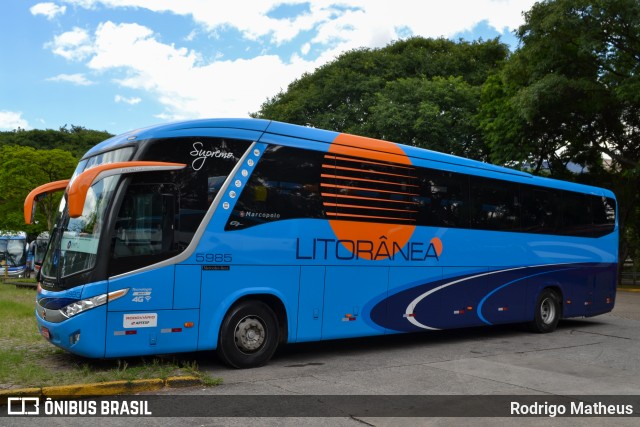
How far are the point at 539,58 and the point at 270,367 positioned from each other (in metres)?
18.9

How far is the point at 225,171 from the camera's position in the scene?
8.57m

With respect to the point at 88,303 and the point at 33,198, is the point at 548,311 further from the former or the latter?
the point at 33,198

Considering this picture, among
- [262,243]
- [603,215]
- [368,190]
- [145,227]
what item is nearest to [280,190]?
[262,243]

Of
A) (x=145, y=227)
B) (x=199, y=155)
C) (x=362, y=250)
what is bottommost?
(x=362, y=250)

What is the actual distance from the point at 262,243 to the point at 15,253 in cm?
3763

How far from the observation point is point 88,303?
24.7 ft

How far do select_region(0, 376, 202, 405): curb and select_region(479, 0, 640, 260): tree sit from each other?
18.6 meters

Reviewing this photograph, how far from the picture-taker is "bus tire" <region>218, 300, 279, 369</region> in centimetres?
853

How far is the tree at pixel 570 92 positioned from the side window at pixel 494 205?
33.5ft

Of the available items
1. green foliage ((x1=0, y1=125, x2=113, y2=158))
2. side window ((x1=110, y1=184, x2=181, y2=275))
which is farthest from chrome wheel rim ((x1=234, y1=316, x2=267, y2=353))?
green foliage ((x1=0, y1=125, x2=113, y2=158))

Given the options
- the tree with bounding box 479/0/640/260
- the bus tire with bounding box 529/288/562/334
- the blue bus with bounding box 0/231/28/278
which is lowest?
the blue bus with bounding box 0/231/28/278

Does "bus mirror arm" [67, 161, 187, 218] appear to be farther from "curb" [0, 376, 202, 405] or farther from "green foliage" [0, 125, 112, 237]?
"green foliage" [0, 125, 112, 237]

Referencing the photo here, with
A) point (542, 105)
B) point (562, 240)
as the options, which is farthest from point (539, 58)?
point (562, 240)

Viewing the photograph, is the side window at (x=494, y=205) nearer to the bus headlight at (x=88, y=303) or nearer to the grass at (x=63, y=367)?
the grass at (x=63, y=367)
